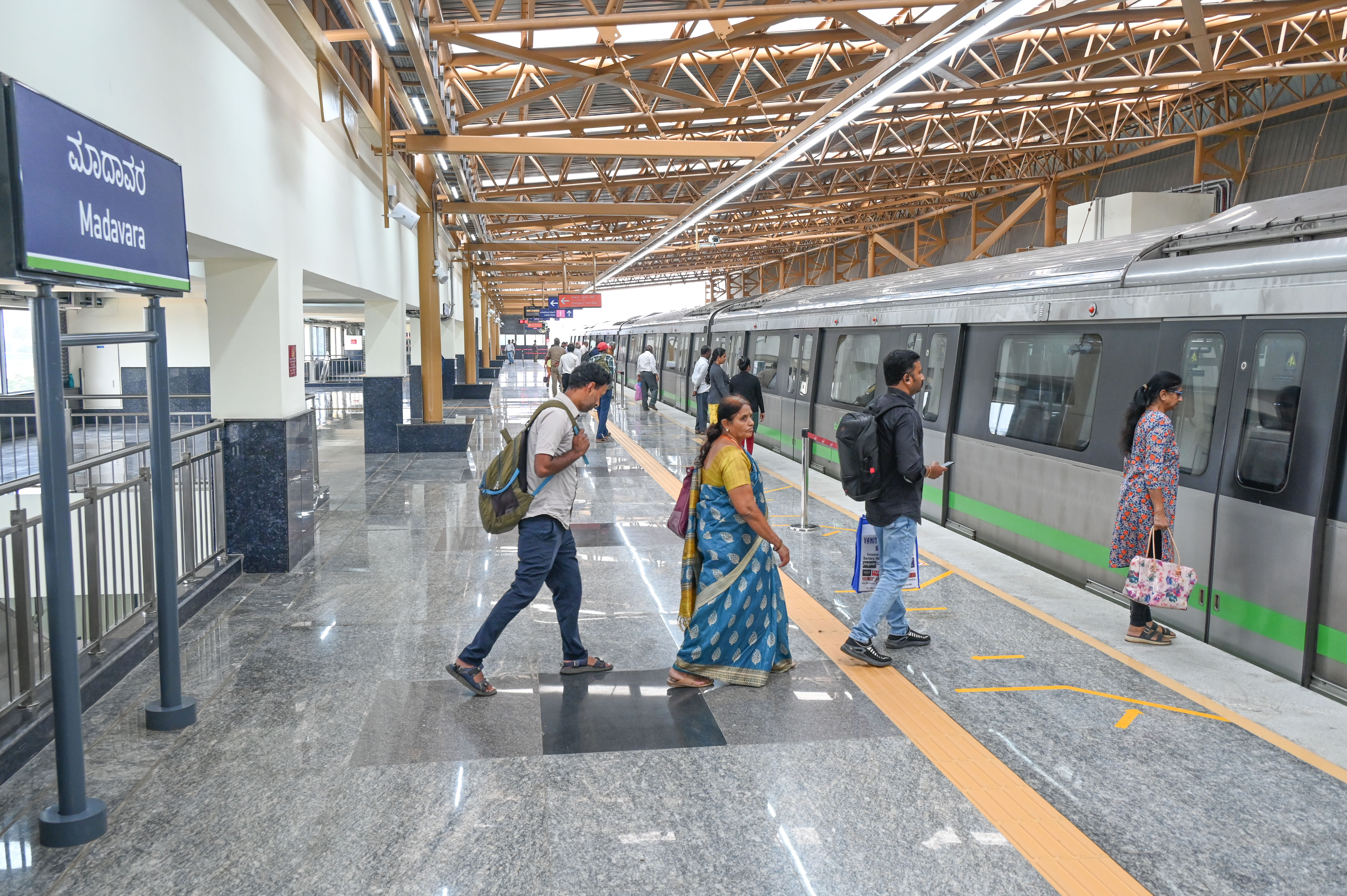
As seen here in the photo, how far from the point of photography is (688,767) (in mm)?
3922

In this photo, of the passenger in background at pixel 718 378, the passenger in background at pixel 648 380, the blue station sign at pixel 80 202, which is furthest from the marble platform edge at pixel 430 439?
the blue station sign at pixel 80 202

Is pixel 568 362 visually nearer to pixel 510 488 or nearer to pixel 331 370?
pixel 510 488

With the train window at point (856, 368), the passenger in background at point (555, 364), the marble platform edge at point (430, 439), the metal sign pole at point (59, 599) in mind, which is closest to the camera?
the metal sign pole at point (59, 599)

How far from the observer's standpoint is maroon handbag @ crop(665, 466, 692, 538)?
478 centimetres

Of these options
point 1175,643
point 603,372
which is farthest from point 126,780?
point 1175,643

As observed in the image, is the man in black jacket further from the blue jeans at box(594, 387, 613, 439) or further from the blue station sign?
the blue jeans at box(594, 387, 613, 439)

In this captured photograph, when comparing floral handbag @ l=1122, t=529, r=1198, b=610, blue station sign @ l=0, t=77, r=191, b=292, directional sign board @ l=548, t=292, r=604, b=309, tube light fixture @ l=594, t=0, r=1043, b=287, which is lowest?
floral handbag @ l=1122, t=529, r=1198, b=610

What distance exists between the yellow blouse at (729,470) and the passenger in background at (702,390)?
9.23 metres

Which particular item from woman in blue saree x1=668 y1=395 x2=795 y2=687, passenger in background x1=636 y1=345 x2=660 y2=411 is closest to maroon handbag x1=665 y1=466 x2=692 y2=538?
woman in blue saree x1=668 y1=395 x2=795 y2=687

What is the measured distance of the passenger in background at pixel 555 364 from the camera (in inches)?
792

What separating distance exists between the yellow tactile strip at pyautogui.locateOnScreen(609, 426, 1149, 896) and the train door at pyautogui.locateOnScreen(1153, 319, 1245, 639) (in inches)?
76.1

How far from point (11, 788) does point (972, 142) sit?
1948 centimetres

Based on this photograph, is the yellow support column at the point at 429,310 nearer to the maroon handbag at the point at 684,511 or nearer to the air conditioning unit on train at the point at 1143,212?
the air conditioning unit on train at the point at 1143,212

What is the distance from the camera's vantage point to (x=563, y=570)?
191 inches
